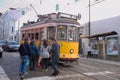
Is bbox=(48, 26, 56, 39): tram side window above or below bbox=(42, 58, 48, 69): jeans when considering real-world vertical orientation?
above

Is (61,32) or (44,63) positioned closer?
(44,63)

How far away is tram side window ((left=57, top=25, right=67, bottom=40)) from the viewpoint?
18609 millimetres

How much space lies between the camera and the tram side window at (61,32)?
1861 cm

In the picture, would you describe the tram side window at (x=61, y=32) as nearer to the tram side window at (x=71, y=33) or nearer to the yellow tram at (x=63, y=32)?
the yellow tram at (x=63, y=32)

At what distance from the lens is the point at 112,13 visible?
102ft

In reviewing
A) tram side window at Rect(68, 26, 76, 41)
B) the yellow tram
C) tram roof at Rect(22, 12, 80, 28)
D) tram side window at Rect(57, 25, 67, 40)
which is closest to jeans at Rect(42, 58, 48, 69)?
the yellow tram

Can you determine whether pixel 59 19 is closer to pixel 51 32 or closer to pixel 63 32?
pixel 63 32

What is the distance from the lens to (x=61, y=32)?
18.8 m

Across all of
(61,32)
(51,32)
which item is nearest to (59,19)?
(61,32)

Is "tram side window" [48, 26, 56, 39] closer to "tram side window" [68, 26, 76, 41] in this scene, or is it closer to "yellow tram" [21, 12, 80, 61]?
"yellow tram" [21, 12, 80, 61]

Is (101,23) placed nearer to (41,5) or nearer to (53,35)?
(53,35)

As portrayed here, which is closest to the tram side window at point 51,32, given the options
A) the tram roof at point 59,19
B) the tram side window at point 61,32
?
the tram side window at point 61,32

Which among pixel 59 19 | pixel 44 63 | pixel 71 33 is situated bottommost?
pixel 44 63

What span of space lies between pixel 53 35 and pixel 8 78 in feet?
18.1
